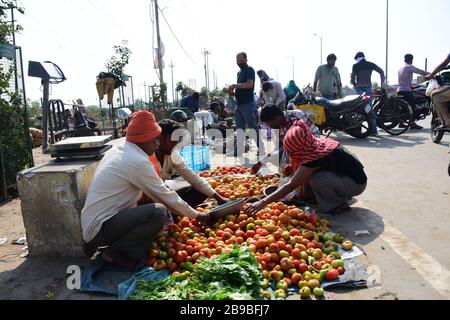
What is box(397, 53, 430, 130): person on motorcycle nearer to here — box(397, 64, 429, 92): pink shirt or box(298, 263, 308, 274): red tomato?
box(397, 64, 429, 92): pink shirt

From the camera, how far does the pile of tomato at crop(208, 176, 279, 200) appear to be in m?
5.14

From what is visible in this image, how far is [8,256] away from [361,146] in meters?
7.69

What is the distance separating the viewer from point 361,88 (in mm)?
11000

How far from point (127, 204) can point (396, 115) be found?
9191 mm

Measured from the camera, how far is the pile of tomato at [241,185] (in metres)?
5.14

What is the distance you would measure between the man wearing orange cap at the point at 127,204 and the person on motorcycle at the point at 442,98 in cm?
656

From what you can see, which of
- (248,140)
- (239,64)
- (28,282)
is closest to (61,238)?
(28,282)

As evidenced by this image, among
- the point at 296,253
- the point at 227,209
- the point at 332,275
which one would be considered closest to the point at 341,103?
the point at 227,209

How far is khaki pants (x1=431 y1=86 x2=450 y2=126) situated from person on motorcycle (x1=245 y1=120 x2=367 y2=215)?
14.7 feet

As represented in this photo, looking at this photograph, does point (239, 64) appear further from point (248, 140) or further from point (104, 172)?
point (104, 172)

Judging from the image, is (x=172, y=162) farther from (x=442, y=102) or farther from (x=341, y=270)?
(x=442, y=102)

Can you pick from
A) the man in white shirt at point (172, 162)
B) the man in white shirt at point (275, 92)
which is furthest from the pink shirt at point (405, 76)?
the man in white shirt at point (172, 162)

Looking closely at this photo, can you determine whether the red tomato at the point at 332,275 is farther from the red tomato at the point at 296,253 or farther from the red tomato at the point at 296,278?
the red tomato at the point at 296,253

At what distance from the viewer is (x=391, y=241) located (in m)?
3.81
